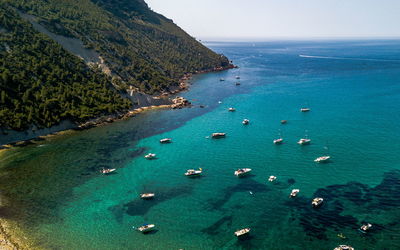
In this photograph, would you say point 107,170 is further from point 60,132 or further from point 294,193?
point 294,193

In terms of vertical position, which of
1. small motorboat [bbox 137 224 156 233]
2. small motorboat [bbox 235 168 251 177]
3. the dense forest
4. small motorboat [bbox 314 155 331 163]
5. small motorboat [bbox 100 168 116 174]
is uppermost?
the dense forest

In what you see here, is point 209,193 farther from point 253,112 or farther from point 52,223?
point 253,112

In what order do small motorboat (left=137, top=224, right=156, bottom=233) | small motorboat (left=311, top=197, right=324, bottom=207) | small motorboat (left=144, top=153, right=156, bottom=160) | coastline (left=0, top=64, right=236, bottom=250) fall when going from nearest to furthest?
coastline (left=0, top=64, right=236, bottom=250) → small motorboat (left=137, top=224, right=156, bottom=233) → small motorboat (left=311, top=197, right=324, bottom=207) → small motorboat (left=144, top=153, right=156, bottom=160)

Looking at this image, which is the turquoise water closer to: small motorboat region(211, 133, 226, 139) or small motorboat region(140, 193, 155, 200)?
small motorboat region(140, 193, 155, 200)

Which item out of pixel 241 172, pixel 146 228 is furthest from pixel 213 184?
pixel 146 228

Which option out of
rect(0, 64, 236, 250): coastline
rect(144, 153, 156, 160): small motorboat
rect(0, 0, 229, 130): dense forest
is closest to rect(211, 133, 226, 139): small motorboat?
rect(144, 153, 156, 160): small motorboat

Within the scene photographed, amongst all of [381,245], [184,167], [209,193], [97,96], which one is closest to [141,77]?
[97,96]

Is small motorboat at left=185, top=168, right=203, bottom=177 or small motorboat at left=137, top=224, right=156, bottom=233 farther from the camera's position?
small motorboat at left=185, top=168, right=203, bottom=177

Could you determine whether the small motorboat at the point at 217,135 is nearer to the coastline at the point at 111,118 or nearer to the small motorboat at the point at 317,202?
the coastline at the point at 111,118
